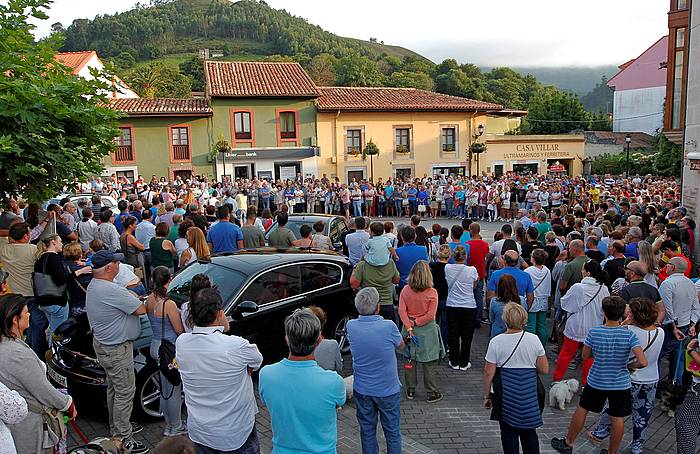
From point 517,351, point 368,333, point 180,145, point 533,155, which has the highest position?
point 180,145

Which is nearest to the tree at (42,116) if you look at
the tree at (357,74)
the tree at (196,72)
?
the tree at (357,74)

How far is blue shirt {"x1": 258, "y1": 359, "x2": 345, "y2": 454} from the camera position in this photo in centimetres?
342

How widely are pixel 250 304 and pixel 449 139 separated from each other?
1262 inches

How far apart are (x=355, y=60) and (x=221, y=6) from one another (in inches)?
3204

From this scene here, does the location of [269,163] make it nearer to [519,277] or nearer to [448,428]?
[519,277]

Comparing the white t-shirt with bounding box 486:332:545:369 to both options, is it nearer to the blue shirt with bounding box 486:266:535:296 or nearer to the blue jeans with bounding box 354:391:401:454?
the blue jeans with bounding box 354:391:401:454

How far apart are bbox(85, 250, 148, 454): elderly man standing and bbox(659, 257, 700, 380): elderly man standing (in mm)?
5769

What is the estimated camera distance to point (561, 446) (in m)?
5.49

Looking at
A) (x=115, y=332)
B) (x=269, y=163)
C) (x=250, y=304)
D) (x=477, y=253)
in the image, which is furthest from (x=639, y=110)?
(x=115, y=332)

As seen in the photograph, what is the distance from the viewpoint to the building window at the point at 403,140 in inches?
1393

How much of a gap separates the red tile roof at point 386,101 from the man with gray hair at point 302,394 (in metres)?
31.3

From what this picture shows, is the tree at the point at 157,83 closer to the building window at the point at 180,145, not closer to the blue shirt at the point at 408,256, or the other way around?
the building window at the point at 180,145

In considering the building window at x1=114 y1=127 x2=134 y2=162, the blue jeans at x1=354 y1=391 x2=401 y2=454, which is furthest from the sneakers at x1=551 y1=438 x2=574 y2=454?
the building window at x1=114 y1=127 x2=134 y2=162

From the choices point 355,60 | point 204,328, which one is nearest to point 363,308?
point 204,328
